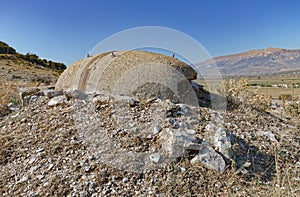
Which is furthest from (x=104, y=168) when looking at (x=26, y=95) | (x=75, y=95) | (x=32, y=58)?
(x=32, y=58)

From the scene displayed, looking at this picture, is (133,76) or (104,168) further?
(133,76)

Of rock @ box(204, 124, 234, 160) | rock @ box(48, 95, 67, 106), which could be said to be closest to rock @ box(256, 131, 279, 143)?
rock @ box(204, 124, 234, 160)

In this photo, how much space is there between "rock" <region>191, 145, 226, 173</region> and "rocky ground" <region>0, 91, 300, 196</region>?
0.01m

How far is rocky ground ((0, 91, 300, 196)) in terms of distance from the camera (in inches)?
106

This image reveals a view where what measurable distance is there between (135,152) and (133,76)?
232 centimetres

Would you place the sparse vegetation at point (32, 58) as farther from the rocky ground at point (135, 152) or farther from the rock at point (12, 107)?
the rocky ground at point (135, 152)

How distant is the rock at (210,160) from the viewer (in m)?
2.94

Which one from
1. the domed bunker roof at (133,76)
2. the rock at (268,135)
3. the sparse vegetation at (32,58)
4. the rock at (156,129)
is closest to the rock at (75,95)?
the domed bunker roof at (133,76)

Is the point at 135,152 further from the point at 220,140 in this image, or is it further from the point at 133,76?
the point at 133,76

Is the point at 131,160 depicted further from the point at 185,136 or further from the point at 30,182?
the point at 30,182

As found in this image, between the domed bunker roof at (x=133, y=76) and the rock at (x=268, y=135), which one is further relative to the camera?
the domed bunker roof at (x=133, y=76)

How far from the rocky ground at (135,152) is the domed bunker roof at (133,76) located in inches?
26.2

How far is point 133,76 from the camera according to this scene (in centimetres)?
510

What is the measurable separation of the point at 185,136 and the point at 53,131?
6.98 ft
